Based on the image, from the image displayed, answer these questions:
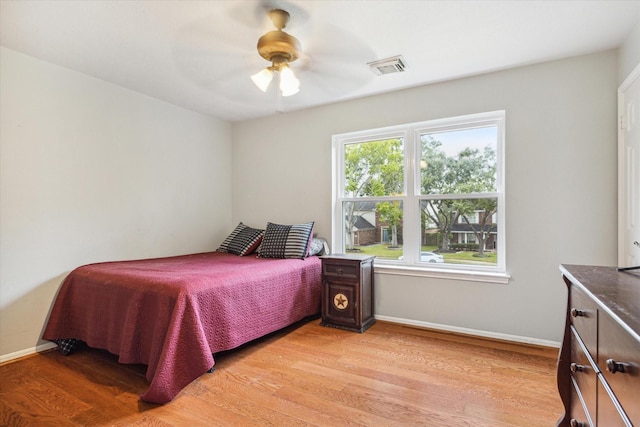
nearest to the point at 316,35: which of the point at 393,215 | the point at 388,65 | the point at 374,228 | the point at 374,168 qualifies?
the point at 388,65

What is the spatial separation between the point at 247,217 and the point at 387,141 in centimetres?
200

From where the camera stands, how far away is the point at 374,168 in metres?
3.58

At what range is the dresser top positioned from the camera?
0.88 metres

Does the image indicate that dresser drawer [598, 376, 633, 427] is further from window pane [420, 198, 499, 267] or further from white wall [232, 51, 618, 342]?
window pane [420, 198, 499, 267]

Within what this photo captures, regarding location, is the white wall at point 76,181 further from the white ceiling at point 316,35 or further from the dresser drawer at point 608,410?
the dresser drawer at point 608,410

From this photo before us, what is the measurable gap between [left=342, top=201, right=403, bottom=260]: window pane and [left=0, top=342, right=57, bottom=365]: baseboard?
2.78 metres

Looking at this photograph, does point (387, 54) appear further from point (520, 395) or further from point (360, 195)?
point (520, 395)

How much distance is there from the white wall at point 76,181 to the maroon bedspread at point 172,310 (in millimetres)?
245

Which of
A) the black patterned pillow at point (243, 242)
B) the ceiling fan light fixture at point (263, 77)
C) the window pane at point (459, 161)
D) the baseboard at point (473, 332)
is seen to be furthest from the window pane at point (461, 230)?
the ceiling fan light fixture at point (263, 77)

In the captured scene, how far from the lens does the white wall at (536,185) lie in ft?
8.22

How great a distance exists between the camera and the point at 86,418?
69.4 inches

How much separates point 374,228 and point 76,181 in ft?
9.13

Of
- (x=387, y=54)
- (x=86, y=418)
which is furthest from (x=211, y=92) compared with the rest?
(x=86, y=418)

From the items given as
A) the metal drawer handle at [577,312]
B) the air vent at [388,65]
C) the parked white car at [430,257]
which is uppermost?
the air vent at [388,65]
